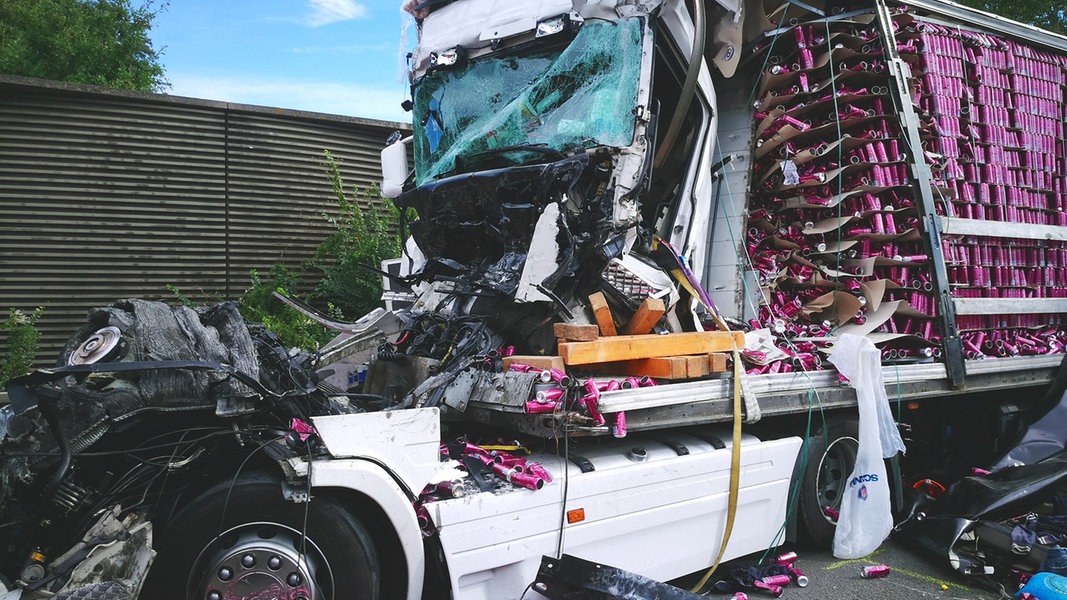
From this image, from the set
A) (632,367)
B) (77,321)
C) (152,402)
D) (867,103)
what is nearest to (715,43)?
(867,103)

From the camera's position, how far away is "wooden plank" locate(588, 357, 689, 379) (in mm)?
3748

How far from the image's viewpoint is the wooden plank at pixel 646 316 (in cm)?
401

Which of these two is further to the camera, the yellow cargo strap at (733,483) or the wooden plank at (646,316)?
the wooden plank at (646,316)

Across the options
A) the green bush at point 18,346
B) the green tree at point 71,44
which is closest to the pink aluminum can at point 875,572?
the green bush at point 18,346

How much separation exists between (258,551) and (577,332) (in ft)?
5.83

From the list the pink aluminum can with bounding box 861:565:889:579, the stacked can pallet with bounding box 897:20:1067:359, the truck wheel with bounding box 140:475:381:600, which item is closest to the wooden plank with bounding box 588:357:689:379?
the truck wheel with bounding box 140:475:381:600

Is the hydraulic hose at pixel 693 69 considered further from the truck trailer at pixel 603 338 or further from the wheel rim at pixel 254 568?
the wheel rim at pixel 254 568

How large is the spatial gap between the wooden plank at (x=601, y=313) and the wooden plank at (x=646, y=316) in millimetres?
181

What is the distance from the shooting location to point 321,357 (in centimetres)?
428

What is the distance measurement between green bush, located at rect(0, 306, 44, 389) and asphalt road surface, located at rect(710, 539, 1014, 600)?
241 inches

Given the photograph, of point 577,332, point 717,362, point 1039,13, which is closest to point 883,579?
point 717,362

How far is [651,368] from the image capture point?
12.5 feet

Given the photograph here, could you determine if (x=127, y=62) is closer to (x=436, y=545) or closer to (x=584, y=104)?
(x=584, y=104)

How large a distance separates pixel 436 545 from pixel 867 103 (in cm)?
449
